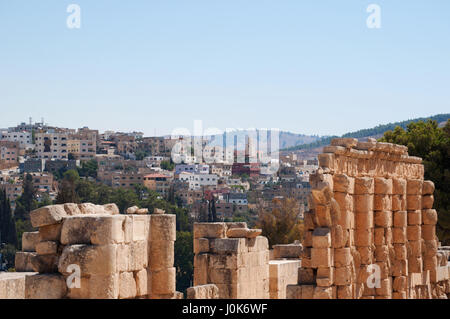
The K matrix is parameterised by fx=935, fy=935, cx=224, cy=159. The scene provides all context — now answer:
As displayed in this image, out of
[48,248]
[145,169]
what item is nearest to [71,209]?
[48,248]

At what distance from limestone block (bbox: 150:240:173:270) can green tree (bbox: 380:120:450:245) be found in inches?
811

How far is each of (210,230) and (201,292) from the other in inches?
156

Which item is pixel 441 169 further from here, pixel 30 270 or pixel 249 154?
pixel 249 154

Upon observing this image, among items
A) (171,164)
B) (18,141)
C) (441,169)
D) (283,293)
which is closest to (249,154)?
(171,164)

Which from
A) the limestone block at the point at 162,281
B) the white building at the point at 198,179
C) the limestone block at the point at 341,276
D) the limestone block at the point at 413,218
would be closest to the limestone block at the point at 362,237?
the limestone block at the point at 341,276

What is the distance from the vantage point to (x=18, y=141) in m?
179

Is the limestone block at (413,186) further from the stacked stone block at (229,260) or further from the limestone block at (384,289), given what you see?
the stacked stone block at (229,260)

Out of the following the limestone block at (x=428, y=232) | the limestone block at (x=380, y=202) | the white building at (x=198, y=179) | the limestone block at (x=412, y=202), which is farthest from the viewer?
the white building at (x=198, y=179)

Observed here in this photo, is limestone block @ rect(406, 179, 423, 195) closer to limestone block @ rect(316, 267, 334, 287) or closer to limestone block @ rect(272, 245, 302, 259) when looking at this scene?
limestone block @ rect(272, 245, 302, 259)

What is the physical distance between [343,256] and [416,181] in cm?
605

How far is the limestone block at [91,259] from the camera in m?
9.18

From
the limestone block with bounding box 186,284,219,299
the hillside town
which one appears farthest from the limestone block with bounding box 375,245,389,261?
the hillside town

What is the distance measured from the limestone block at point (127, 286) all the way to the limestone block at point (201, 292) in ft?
4.12
